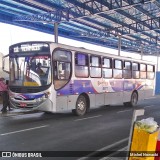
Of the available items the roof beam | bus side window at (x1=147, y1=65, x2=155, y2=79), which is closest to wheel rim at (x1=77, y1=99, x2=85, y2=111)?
bus side window at (x1=147, y1=65, x2=155, y2=79)

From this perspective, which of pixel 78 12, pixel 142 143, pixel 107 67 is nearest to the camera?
pixel 142 143

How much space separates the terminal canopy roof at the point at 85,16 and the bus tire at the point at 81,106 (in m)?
9.42

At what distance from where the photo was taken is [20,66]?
13.3 m

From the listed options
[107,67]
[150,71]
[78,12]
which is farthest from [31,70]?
[78,12]

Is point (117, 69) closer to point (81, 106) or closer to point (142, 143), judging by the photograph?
point (81, 106)

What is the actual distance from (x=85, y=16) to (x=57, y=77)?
12.3 m

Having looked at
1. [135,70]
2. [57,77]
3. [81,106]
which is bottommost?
[81,106]

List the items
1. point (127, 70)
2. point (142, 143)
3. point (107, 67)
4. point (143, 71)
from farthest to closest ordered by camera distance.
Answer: point (143, 71), point (127, 70), point (107, 67), point (142, 143)

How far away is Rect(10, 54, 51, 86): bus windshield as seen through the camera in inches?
502

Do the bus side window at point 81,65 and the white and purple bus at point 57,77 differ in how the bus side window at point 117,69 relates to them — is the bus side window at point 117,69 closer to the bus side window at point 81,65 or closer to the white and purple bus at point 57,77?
the white and purple bus at point 57,77

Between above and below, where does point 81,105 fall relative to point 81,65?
below

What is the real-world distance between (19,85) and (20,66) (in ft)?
2.61

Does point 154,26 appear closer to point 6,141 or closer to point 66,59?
point 66,59

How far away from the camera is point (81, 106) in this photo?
14.7 m
